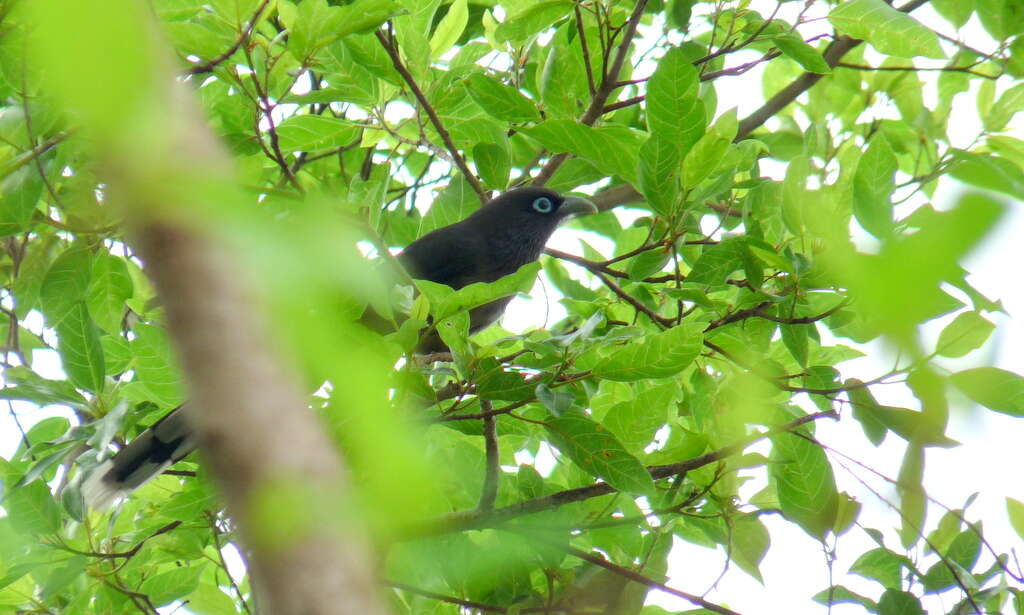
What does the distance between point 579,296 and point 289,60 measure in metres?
2.21

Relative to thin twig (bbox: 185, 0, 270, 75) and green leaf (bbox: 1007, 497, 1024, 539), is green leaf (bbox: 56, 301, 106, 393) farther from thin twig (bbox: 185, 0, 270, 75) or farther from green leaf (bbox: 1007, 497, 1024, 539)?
green leaf (bbox: 1007, 497, 1024, 539)

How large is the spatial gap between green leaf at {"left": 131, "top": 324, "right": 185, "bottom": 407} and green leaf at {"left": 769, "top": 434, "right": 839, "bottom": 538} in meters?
2.35

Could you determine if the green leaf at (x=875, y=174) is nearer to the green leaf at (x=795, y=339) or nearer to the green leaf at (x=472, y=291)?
the green leaf at (x=795, y=339)

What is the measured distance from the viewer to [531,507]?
4113 millimetres

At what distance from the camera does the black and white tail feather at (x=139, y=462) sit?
4996 mm

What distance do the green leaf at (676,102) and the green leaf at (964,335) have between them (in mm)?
1207

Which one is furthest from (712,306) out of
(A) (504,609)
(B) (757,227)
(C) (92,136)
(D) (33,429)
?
(C) (92,136)

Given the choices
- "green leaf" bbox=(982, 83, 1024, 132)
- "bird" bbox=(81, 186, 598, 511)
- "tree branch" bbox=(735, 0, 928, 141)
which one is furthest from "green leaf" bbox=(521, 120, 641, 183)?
"green leaf" bbox=(982, 83, 1024, 132)

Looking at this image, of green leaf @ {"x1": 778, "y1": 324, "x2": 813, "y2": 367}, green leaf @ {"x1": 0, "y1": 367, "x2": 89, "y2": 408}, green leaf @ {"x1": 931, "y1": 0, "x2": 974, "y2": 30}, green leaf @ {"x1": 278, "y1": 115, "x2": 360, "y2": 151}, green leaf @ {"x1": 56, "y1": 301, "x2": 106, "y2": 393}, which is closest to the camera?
green leaf @ {"x1": 0, "y1": 367, "x2": 89, "y2": 408}

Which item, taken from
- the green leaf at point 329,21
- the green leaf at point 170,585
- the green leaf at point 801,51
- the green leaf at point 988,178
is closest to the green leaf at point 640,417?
the green leaf at point 801,51

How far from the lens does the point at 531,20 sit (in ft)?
14.4

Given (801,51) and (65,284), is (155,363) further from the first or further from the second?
(801,51)

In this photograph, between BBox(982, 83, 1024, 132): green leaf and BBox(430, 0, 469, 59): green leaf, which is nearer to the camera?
BBox(430, 0, 469, 59): green leaf

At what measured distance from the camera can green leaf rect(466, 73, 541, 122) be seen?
14.8 feet
